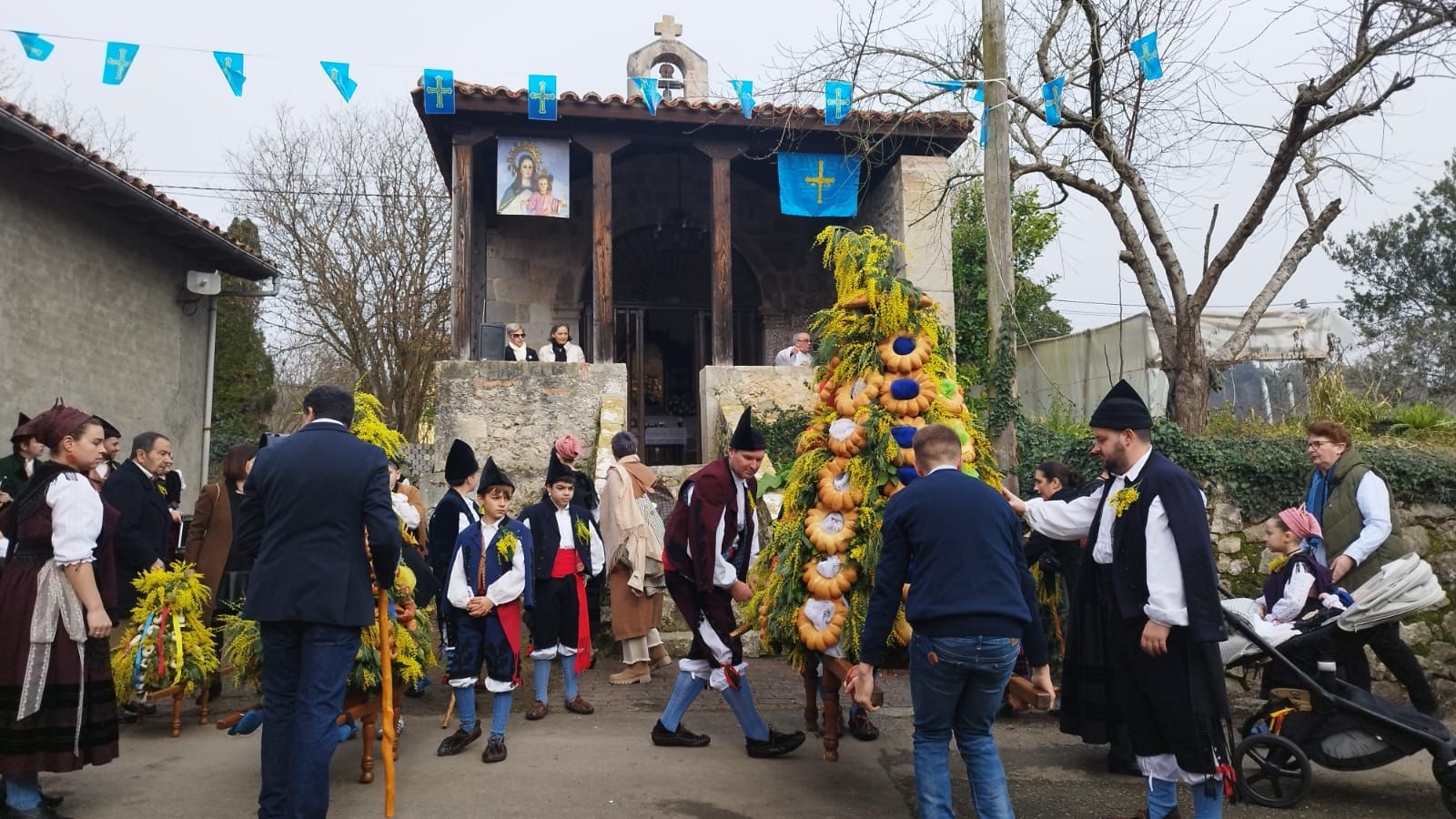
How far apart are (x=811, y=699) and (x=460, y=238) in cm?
856

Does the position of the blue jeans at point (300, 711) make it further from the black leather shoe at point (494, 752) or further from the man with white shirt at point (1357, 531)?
the man with white shirt at point (1357, 531)

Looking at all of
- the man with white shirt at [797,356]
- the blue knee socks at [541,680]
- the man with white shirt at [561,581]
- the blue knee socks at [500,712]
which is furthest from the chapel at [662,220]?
the blue knee socks at [500,712]

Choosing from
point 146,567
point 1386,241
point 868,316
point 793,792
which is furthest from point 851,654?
point 1386,241

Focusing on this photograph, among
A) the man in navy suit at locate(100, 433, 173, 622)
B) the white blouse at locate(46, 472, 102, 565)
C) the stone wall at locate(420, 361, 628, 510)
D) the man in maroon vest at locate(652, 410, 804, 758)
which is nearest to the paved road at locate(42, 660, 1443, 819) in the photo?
the man in maroon vest at locate(652, 410, 804, 758)

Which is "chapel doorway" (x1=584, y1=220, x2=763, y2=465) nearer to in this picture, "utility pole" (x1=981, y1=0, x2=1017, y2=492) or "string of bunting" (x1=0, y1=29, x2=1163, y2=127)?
"string of bunting" (x1=0, y1=29, x2=1163, y2=127)

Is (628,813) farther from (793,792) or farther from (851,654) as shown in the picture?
(851,654)

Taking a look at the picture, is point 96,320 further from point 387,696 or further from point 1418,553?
point 1418,553

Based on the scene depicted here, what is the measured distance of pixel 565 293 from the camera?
15172 mm

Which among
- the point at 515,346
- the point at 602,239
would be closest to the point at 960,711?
the point at 515,346

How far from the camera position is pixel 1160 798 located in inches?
163

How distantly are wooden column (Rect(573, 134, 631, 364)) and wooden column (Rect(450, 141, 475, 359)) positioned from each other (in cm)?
147

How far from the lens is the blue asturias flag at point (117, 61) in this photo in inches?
367

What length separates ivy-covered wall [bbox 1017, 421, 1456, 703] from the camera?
7594 millimetres

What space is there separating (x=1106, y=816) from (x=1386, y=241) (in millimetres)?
25472
